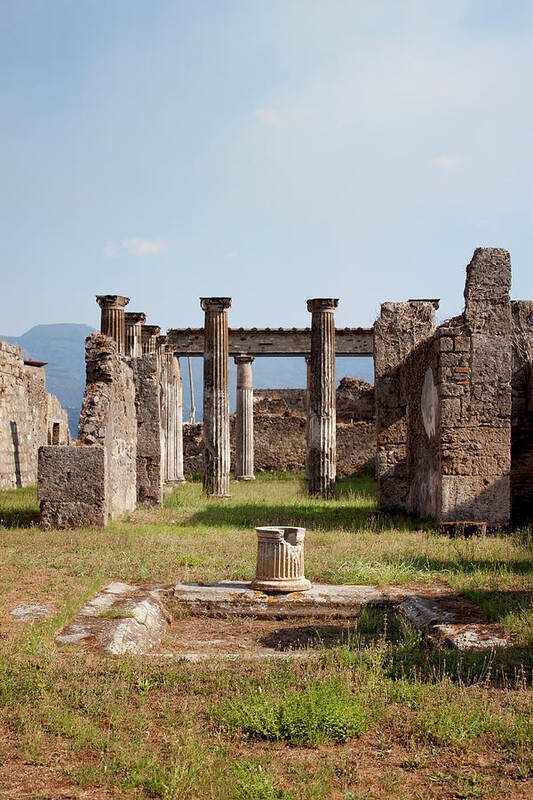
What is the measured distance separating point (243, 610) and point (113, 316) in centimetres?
1208

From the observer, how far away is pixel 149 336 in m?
21.0

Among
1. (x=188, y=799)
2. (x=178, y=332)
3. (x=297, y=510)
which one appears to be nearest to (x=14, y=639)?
(x=188, y=799)

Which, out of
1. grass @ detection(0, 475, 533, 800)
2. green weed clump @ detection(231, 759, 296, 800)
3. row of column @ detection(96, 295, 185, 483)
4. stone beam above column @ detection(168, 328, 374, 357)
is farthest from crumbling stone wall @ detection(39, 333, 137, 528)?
stone beam above column @ detection(168, 328, 374, 357)

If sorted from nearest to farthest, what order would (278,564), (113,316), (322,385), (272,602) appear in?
(272,602), (278,564), (113,316), (322,385)

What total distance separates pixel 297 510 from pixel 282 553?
712 centimetres

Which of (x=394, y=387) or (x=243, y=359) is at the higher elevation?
(x=243, y=359)

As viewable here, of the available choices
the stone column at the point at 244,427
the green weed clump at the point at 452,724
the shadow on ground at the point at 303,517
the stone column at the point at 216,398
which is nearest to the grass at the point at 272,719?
the green weed clump at the point at 452,724

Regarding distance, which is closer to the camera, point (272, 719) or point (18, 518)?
point (272, 719)

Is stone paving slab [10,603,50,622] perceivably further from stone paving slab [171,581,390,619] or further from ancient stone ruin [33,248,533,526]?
ancient stone ruin [33,248,533,526]

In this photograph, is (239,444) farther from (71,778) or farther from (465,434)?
(71,778)

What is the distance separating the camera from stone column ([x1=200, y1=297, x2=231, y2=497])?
63.6 feet

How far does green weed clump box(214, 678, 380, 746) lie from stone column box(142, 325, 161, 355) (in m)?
16.9

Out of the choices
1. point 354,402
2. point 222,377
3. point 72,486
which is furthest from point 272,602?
point 354,402

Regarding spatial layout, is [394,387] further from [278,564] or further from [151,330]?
[151,330]
